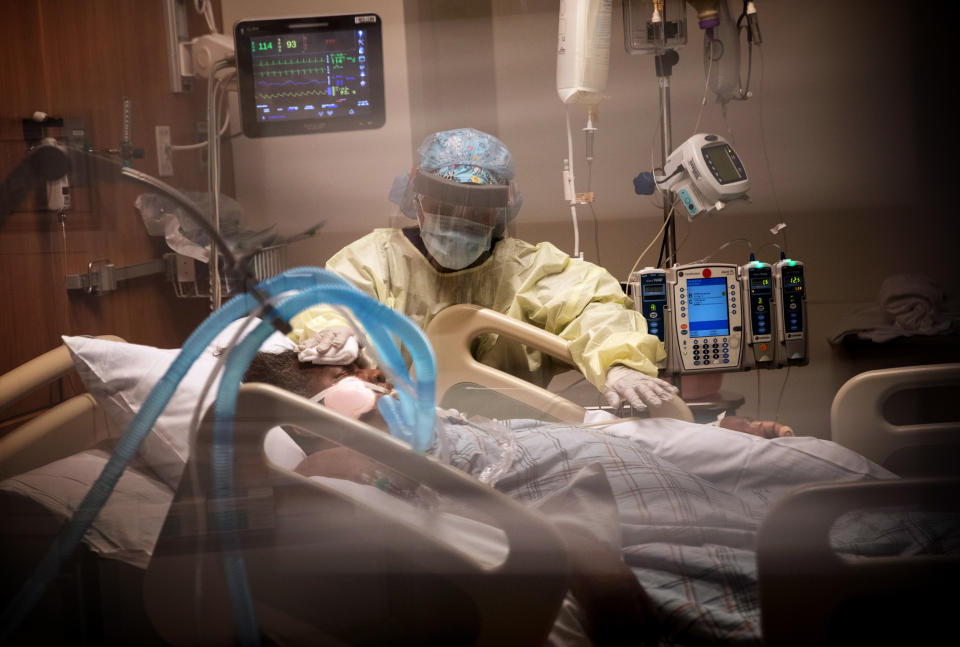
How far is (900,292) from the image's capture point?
1.48m

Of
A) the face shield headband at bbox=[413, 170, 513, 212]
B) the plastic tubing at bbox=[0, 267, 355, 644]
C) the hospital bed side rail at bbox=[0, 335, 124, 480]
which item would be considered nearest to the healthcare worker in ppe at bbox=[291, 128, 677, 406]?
the face shield headband at bbox=[413, 170, 513, 212]

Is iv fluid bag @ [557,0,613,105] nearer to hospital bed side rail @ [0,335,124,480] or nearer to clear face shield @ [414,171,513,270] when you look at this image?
clear face shield @ [414,171,513,270]

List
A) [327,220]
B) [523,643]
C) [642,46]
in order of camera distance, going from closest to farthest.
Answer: [523,643] → [327,220] → [642,46]

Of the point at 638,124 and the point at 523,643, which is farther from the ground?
the point at 638,124

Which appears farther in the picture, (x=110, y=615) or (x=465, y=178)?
(x=465, y=178)

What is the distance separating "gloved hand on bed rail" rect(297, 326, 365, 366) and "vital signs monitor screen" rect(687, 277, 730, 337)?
87cm

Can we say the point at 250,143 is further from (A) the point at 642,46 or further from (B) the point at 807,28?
(B) the point at 807,28

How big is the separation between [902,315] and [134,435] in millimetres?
1316

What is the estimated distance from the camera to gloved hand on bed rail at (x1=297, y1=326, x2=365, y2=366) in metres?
1.25

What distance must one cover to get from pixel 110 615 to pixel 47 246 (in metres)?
0.59

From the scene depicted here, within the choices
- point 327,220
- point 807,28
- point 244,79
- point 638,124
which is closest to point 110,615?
point 327,220

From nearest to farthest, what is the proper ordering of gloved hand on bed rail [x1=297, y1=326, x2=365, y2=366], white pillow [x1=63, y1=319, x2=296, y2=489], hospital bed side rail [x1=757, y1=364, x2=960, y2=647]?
hospital bed side rail [x1=757, y1=364, x2=960, y2=647] < white pillow [x1=63, y1=319, x2=296, y2=489] < gloved hand on bed rail [x1=297, y1=326, x2=365, y2=366]

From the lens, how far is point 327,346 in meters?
1.26

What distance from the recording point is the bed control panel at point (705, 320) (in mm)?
1767
